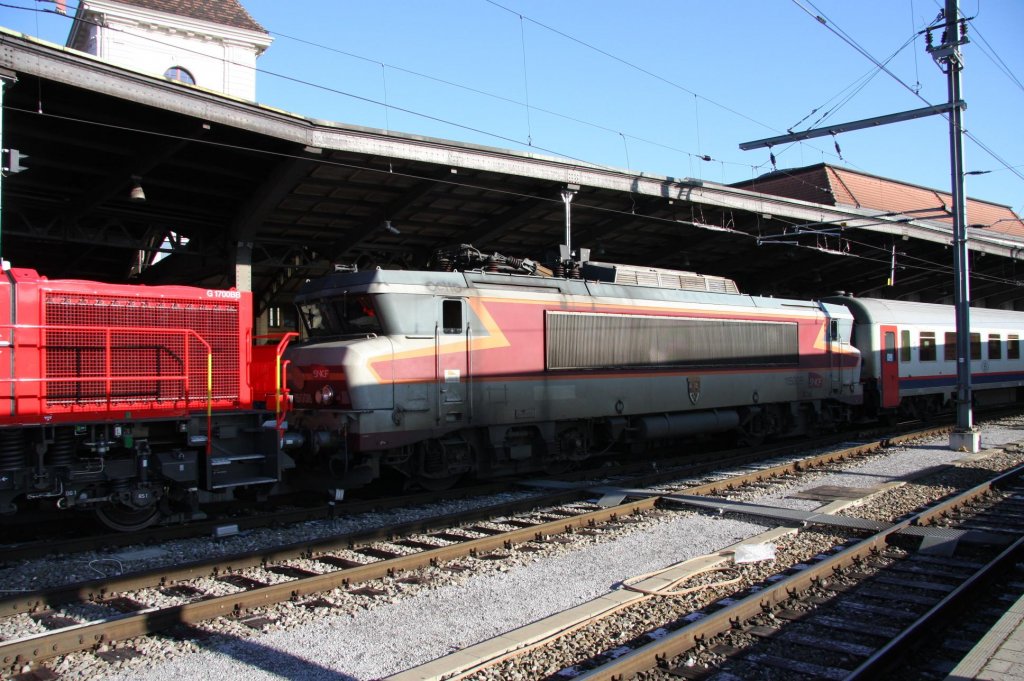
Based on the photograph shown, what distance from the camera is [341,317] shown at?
37.3 ft

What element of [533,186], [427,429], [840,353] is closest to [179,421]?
[427,429]

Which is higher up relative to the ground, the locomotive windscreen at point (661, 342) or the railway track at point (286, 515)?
the locomotive windscreen at point (661, 342)

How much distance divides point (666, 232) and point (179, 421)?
18813 mm

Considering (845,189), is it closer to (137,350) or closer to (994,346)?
(994,346)

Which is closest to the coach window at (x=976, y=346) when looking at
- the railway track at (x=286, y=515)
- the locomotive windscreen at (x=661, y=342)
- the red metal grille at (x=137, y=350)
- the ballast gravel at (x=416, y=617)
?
the locomotive windscreen at (x=661, y=342)

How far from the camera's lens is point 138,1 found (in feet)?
100

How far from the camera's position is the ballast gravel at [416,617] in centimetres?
526

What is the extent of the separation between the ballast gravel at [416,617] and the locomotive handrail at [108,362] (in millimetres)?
3552

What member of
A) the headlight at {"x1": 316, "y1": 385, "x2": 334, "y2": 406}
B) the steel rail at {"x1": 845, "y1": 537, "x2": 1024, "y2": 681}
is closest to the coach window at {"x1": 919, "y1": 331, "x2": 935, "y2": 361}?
the steel rail at {"x1": 845, "y1": 537, "x2": 1024, "y2": 681}

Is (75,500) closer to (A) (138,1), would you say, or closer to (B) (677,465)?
(B) (677,465)

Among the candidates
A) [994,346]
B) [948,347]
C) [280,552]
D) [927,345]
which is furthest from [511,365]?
[994,346]

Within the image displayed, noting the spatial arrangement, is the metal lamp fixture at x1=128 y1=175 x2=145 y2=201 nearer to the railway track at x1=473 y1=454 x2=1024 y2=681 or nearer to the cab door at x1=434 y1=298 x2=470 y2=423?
the cab door at x1=434 y1=298 x2=470 y2=423

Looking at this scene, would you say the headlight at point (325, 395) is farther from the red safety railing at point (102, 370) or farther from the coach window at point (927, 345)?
the coach window at point (927, 345)

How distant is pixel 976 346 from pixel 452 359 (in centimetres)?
2046
